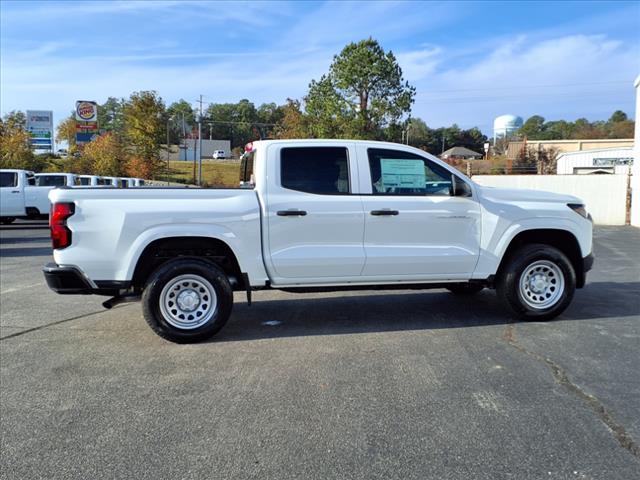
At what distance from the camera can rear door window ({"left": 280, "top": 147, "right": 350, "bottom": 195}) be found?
5805mm

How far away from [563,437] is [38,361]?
449 centimetres

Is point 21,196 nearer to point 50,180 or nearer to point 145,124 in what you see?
point 50,180

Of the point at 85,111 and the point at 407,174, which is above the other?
the point at 85,111

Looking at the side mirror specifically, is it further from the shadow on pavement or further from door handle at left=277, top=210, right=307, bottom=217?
door handle at left=277, top=210, right=307, bottom=217

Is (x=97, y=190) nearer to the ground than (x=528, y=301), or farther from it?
farther from it

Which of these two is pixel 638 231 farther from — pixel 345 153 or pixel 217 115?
pixel 217 115

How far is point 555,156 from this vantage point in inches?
1981

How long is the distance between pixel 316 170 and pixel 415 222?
121 centimetres

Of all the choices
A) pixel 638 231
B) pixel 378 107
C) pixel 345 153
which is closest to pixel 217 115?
pixel 378 107

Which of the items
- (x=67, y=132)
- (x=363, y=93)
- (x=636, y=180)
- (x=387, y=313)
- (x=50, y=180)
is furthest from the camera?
(x=67, y=132)

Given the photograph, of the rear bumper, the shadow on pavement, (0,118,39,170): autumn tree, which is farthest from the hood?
(0,118,39,170): autumn tree

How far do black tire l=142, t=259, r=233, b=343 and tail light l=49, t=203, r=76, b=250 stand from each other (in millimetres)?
884

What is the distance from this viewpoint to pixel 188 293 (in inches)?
219

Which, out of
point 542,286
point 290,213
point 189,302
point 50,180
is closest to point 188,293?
point 189,302
